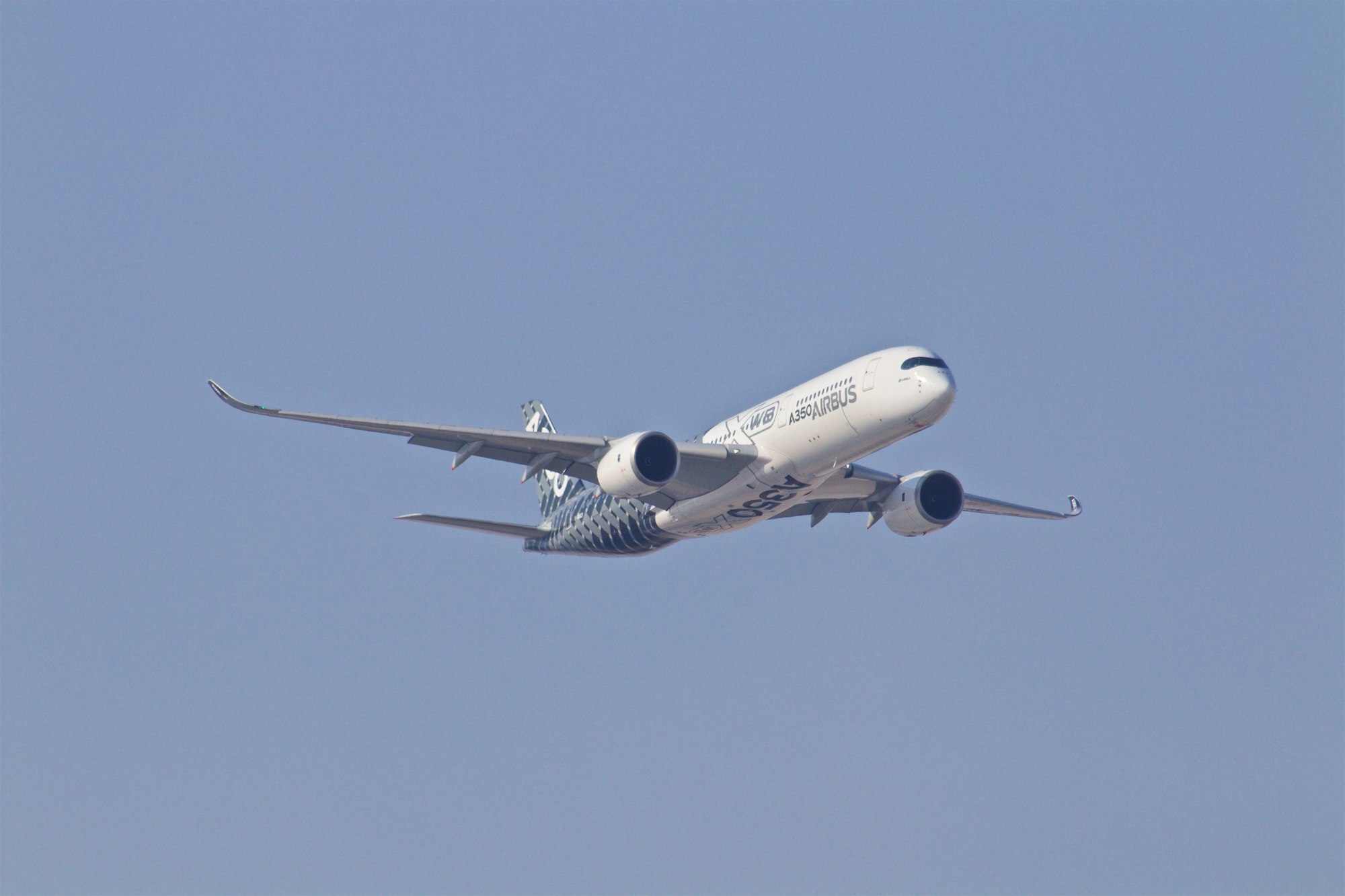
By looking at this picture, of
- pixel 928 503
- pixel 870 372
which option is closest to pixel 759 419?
pixel 870 372

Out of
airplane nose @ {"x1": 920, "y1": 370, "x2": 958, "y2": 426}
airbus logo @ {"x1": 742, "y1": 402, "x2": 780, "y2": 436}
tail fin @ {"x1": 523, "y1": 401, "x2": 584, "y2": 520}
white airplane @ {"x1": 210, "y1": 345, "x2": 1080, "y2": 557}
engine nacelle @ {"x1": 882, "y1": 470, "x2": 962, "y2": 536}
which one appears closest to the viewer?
airplane nose @ {"x1": 920, "y1": 370, "x2": 958, "y2": 426}

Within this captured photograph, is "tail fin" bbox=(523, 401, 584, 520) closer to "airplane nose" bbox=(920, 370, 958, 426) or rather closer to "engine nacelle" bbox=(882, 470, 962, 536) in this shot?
"engine nacelle" bbox=(882, 470, 962, 536)

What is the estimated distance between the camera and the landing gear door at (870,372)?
40.2m

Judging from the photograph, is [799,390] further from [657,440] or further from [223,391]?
[223,391]

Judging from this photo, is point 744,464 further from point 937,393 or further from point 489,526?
point 489,526

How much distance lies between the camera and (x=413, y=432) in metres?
43.0

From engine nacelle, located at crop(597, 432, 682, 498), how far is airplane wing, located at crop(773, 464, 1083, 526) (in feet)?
22.6

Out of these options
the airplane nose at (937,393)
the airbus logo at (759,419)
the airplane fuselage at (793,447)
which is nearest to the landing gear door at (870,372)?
the airplane fuselage at (793,447)

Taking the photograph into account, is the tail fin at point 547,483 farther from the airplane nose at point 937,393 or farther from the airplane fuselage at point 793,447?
the airplane nose at point 937,393

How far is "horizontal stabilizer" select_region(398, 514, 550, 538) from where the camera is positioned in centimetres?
4875

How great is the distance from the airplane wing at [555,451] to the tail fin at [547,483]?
595cm

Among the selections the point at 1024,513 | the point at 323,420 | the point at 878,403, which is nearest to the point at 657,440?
the point at 878,403

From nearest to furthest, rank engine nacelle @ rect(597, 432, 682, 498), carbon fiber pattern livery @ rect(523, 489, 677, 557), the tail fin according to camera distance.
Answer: engine nacelle @ rect(597, 432, 682, 498) < carbon fiber pattern livery @ rect(523, 489, 677, 557) < the tail fin

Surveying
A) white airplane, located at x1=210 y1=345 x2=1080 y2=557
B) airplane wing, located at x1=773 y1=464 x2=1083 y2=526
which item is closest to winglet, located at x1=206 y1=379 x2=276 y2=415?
white airplane, located at x1=210 y1=345 x2=1080 y2=557
